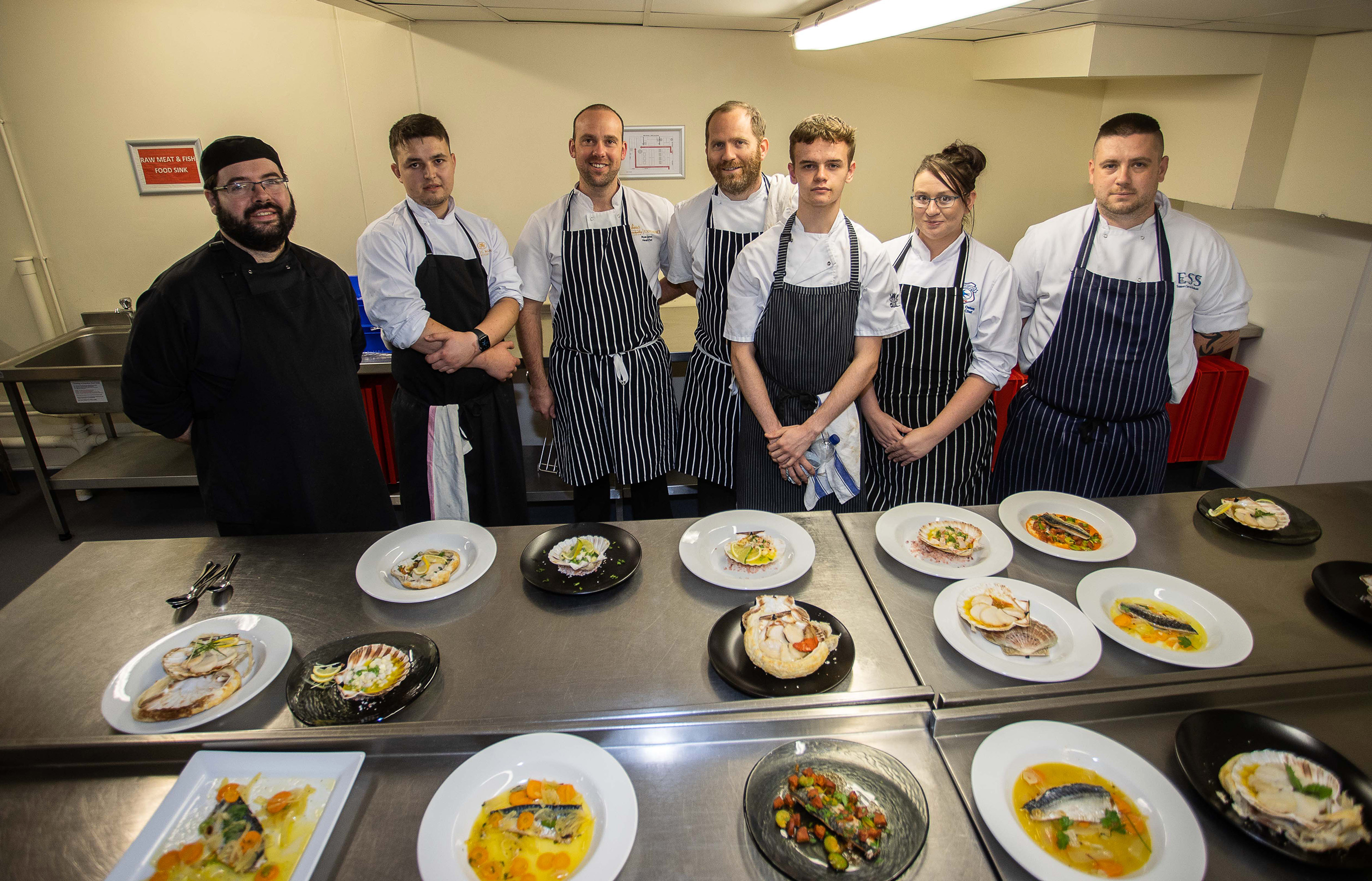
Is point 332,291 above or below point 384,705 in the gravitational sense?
above

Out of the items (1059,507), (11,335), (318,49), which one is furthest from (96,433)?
(1059,507)

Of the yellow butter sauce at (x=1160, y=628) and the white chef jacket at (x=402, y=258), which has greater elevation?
the white chef jacket at (x=402, y=258)

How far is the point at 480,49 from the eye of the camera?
3594 mm

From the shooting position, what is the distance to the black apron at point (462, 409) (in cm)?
256

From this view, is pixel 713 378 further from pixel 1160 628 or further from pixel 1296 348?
pixel 1296 348

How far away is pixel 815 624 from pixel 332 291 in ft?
6.04

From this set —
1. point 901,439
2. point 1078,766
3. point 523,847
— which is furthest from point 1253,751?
point 901,439

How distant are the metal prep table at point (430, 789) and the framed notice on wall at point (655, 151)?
318cm

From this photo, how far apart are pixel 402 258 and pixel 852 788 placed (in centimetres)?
215

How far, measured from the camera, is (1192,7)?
238cm

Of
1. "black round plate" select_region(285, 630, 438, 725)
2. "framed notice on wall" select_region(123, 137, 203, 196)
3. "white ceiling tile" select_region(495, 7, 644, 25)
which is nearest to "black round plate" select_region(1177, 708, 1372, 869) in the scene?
"black round plate" select_region(285, 630, 438, 725)

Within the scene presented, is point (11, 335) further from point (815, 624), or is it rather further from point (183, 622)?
point (815, 624)

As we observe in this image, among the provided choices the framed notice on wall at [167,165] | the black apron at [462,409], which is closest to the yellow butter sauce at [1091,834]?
the black apron at [462,409]

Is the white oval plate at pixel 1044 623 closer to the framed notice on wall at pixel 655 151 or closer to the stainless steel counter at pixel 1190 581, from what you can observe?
the stainless steel counter at pixel 1190 581
